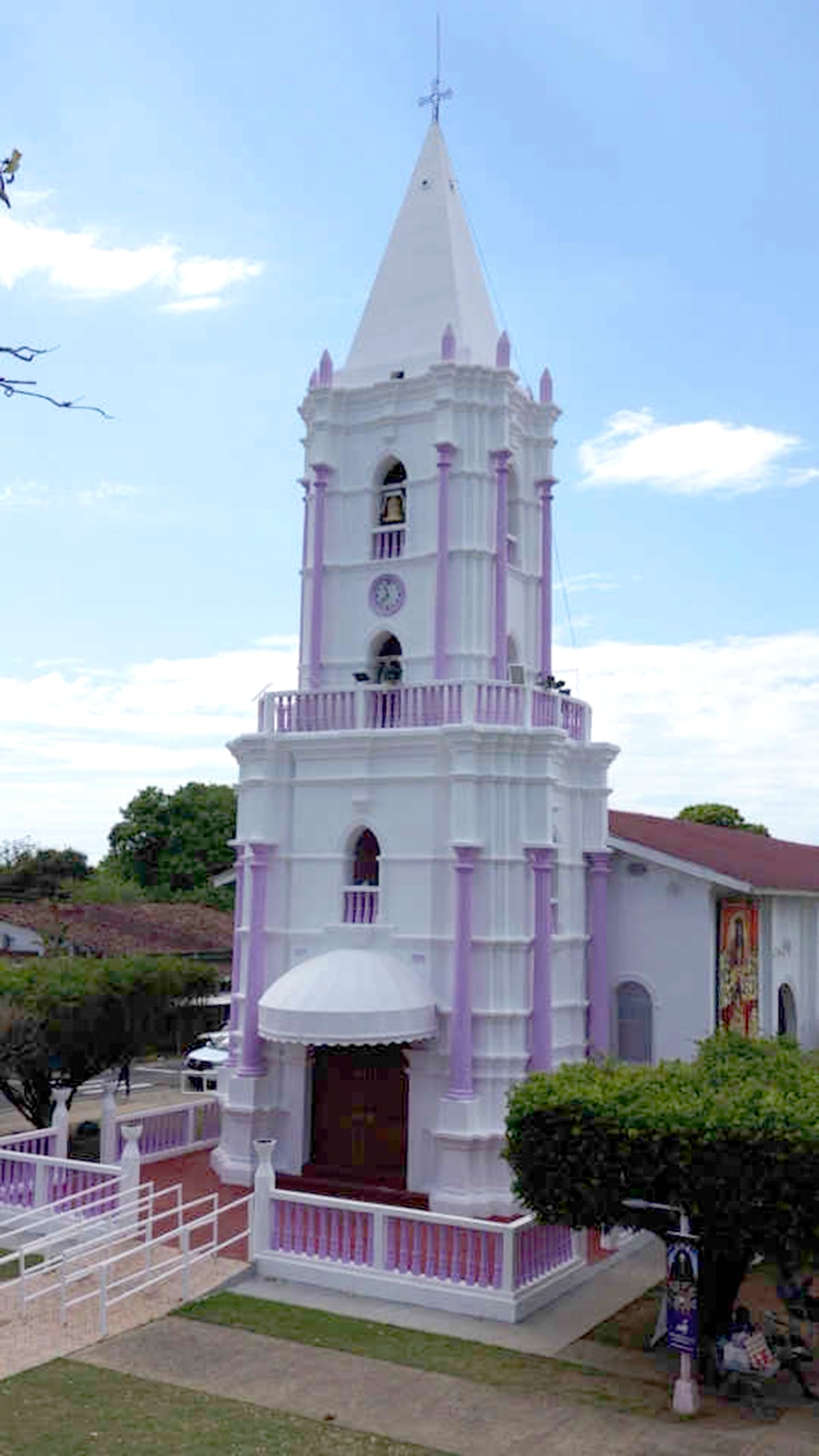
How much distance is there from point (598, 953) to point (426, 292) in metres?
13.3

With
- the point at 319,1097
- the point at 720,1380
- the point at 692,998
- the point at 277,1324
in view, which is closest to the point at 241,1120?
the point at 319,1097

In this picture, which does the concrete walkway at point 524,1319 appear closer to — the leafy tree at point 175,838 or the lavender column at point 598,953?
the lavender column at point 598,953

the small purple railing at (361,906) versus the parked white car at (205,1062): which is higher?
the small purple railing at (361,906)

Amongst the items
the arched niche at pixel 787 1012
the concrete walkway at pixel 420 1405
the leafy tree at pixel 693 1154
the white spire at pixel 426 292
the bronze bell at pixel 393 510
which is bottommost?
the concrete walkway at pixel 420 1405

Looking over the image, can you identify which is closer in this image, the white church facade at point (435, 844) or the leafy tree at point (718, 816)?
the white church facade at point (435, 844)

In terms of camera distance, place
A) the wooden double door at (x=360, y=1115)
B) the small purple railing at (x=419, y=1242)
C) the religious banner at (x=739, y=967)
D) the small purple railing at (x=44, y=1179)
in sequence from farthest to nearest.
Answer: the religious banner at (x=739, y=967), the wooden double door at (x=360, y=1115), the small purple railing at (x=44, y=1179), the small purple railing at (x=419, y=1242)

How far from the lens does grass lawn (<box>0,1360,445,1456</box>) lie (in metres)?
12.7

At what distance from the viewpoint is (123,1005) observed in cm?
2666

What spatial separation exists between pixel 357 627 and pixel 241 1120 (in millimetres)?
9297

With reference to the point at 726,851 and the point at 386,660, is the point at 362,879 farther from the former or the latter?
the point at 726,851

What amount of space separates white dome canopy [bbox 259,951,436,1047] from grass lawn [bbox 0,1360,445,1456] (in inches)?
271

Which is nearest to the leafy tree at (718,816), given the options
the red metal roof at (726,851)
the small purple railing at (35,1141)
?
the red metal roof at (726,851)

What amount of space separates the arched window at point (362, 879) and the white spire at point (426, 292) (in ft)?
29.7

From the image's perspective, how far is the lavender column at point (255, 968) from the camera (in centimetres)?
2306
